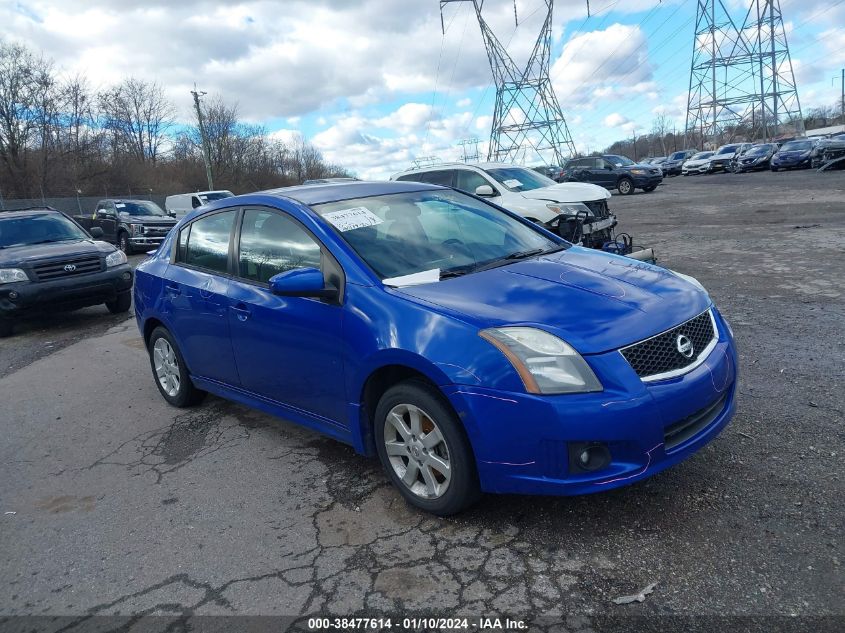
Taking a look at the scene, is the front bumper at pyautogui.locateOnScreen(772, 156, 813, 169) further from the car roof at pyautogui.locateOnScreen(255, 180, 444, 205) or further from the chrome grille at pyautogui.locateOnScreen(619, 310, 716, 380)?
the chrome grille at pyautogui.locateOnScreen(619, 310, 716, 380)

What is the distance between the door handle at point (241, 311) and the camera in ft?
13.3

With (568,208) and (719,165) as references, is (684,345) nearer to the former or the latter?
(568,208)

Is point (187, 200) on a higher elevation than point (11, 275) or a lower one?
higher

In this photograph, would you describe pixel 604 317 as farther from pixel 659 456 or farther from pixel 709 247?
pixel 709 247

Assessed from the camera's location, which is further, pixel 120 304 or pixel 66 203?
pixel 66 203

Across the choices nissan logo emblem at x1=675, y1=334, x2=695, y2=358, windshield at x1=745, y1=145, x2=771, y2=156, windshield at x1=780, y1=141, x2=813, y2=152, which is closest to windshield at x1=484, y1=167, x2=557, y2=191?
nissan logo emblem at x1=675, y1=334, x2=695, y2=358

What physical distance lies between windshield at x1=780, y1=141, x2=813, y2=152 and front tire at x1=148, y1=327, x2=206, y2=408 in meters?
35.9

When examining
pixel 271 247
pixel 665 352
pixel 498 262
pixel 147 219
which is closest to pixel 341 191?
pixel 271 247

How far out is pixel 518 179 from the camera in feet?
39.9

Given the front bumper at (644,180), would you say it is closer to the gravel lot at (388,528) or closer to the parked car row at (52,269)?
the parked car row at (52,269)

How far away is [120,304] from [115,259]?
0.82 metres

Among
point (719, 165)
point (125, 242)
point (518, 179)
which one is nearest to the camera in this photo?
point (518, 179)

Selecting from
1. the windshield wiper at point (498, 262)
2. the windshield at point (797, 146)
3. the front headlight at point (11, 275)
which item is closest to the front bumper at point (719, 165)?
the windshield at point (797, 146)

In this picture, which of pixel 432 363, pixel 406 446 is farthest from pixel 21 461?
pixel 432 363
